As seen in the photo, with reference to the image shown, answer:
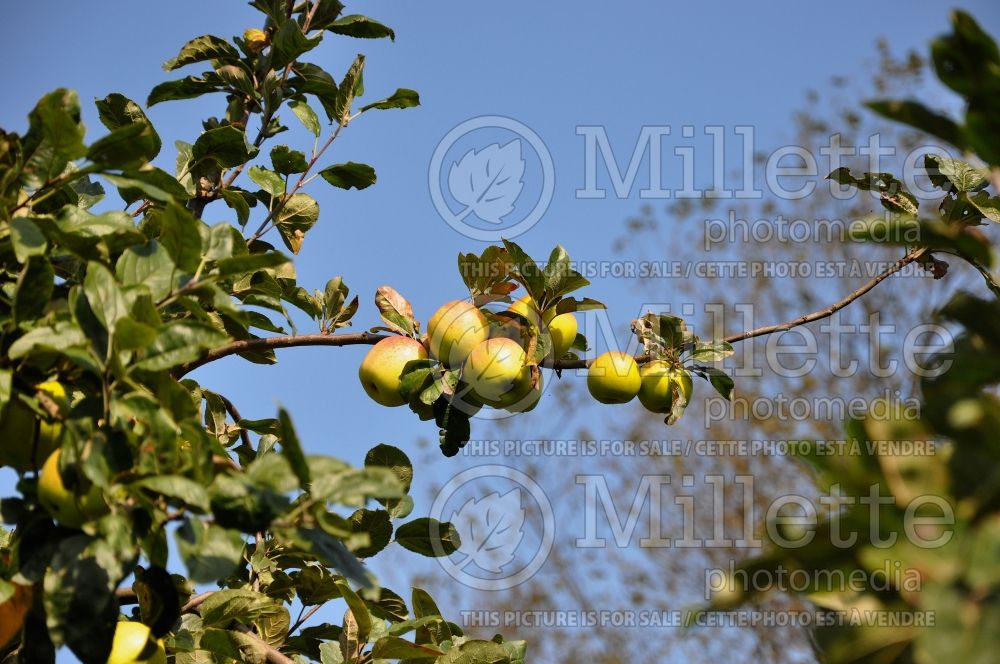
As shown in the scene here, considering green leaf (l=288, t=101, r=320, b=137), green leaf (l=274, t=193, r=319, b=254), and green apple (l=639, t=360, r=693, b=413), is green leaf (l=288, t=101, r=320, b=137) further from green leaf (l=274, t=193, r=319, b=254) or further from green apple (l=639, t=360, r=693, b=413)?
green apple (l=639, t=360, r=693, b=413)

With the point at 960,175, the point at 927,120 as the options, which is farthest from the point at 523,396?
the point at 927,120

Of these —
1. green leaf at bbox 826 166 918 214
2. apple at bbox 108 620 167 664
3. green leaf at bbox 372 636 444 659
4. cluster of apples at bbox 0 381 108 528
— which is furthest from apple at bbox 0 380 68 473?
green leaf at bbox 826 166 918 214

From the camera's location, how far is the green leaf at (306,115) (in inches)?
66.6

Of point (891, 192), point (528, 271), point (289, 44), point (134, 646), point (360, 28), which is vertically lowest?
point (134, 646)

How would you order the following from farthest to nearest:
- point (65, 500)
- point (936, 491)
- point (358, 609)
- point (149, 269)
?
point (358, 609), point (149, 269), point (65, 500), point (936, 491)

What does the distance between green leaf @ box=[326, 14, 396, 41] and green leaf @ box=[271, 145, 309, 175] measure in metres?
0.27

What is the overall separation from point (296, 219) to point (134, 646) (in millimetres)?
877

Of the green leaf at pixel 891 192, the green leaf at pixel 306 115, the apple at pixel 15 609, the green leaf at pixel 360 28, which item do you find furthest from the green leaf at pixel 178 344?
the green leaf at pixel 891 192

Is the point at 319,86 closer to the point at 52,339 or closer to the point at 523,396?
the point at 523,396

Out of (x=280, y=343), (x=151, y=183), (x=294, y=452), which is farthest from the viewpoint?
(x=280, y=343)

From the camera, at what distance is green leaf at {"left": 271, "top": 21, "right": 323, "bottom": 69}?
1543 mm

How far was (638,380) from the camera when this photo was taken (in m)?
1.70

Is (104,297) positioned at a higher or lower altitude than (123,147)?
lower

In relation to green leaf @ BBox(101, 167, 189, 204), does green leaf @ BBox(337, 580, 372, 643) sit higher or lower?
lower
